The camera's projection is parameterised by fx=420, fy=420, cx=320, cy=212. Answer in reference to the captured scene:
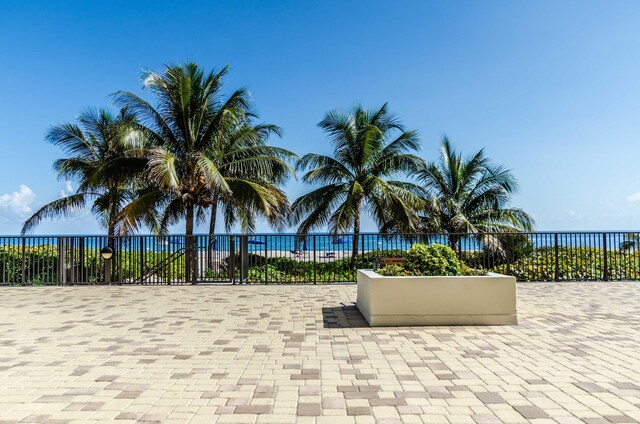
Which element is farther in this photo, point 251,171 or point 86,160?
point 86,160

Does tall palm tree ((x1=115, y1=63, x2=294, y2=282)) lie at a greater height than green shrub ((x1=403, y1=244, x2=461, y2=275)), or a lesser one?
greater

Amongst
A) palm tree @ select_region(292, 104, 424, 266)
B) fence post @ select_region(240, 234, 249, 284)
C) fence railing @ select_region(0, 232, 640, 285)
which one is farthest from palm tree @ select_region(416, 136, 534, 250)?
fence post @ select_region(240, 234, 249, 284)

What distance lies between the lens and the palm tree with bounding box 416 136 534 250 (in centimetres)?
1504

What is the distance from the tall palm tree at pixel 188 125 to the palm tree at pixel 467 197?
6048mm

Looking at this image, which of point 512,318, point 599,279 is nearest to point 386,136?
point 599,279

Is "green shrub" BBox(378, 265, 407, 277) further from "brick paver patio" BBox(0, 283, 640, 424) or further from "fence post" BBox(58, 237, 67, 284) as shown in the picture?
"fence post" BBox(58, 237, 67, 284)

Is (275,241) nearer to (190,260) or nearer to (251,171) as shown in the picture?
(190,260)

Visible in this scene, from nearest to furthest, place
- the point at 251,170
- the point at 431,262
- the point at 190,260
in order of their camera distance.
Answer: the point at 431,262 → the point at 190,260 → the point at 251,170

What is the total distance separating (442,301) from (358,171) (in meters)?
9.93

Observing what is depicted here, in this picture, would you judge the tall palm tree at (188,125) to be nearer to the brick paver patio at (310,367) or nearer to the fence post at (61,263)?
the fence post at (61,263)

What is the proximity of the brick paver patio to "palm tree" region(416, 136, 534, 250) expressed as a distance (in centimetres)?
829

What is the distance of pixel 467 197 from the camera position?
629 inches

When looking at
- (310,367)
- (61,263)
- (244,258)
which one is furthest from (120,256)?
(310,367)

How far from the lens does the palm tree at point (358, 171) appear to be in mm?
14328
